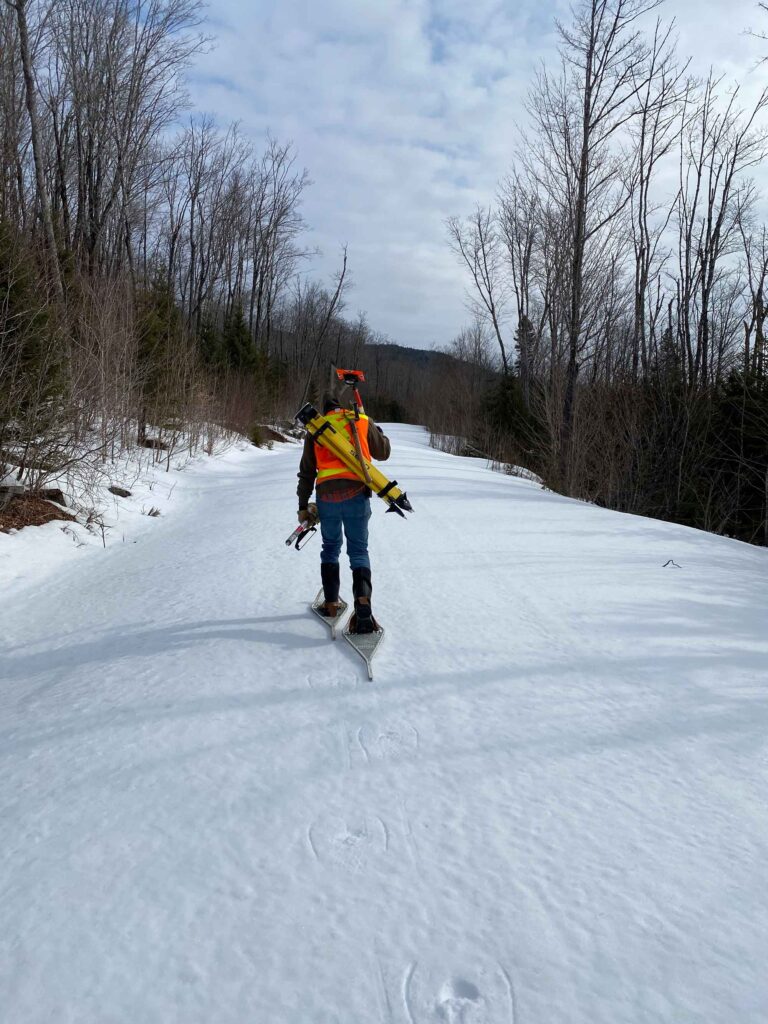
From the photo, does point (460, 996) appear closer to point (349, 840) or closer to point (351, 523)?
point (349, 840)

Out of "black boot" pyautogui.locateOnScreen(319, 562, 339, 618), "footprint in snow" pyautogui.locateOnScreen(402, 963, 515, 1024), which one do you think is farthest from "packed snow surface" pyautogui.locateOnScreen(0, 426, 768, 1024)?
"black boot" pyautogui.locateOnScreen(319, 562, 339, 618)

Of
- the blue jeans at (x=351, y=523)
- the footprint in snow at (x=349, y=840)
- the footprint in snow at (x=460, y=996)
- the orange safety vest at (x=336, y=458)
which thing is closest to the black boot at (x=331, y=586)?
the blue jeans at (x=351, y=523)

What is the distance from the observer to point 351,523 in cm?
412

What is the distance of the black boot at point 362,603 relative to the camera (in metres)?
4.11

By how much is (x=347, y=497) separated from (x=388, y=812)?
6.75ft

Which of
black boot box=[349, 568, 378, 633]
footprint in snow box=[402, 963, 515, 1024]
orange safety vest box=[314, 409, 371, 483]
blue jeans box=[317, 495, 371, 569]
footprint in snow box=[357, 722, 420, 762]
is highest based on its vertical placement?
orange safety vest box=[314, 409, 371, 483]

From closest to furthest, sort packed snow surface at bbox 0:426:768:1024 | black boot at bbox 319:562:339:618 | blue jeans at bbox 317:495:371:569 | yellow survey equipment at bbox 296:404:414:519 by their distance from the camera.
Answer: packed snow surface at bbox 0:426:768:1024 → yellow survey equipment at bbox 296:404:414:519 → blue jeans at bbox 317:495:371:569 → black boot at bbox 319:562:339:618

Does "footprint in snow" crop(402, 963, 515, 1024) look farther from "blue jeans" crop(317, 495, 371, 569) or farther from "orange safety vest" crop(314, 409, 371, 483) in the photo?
"orange safety vest" crop(314, 409, 371, 483)

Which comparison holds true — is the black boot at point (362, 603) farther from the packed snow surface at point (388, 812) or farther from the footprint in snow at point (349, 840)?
the footprint in snow at point (349, 840)

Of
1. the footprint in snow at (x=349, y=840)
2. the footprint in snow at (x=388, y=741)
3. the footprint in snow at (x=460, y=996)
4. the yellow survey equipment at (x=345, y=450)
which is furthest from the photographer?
the yellow survey equipment at (x=345, y=450)

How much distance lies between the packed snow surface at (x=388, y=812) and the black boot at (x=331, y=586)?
0.17 metres

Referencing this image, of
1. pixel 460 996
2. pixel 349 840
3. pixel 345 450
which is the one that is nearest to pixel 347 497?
pixel 345 450

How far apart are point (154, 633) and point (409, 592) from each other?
2.01m

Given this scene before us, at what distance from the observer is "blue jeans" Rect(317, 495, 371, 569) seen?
4.09m
